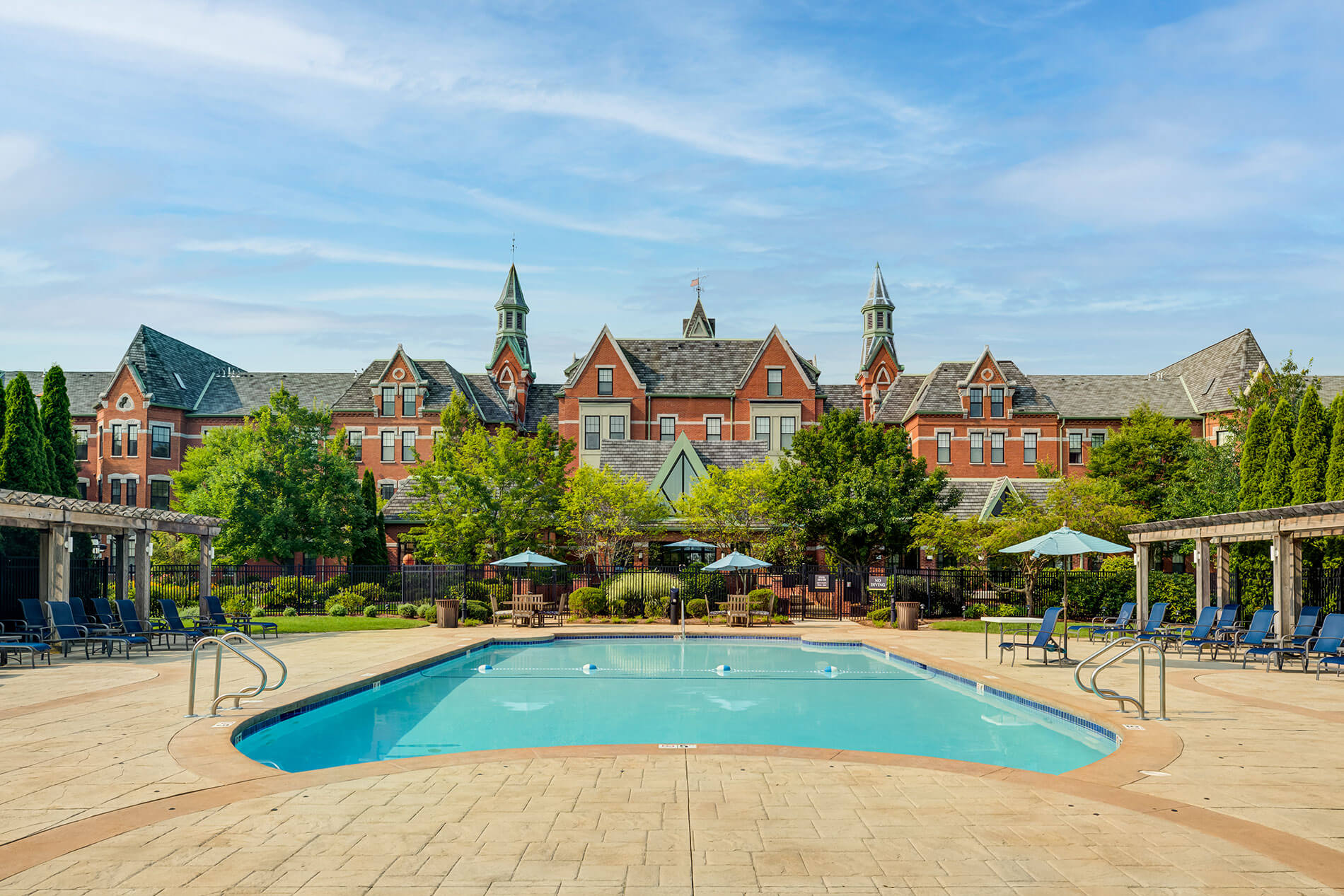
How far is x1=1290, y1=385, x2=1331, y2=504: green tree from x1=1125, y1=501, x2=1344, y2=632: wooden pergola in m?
4.57

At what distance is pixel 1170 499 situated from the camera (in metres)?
41.8

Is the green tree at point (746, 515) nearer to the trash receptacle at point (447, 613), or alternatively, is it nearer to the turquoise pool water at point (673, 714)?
the trash receptacle at point (447, 613)

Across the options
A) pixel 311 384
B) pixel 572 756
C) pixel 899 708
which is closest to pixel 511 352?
pixel 311 384

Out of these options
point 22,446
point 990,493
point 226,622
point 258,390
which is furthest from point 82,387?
point 990,493

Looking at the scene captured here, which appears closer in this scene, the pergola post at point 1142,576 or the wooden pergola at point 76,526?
the wooden pergola at point 76,526

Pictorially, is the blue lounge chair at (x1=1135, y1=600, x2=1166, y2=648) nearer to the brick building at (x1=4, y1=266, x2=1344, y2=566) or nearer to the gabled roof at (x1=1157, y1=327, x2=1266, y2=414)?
the brick building at (x1=4, y1=266, x2=1344, y2=566)

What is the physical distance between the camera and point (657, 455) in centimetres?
4597

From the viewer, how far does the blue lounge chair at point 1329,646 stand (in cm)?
1599

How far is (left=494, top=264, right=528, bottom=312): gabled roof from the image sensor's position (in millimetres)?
71750

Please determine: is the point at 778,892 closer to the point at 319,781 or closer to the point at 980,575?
the point at 319,781

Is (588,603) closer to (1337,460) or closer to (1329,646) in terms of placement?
(1329,646)

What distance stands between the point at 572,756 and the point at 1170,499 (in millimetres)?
40135

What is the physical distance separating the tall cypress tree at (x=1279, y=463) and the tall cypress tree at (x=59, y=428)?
3989cm

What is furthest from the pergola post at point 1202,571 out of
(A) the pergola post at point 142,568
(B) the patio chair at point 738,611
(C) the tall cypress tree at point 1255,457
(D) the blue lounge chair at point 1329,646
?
(A) the pergola post at point 142,568
